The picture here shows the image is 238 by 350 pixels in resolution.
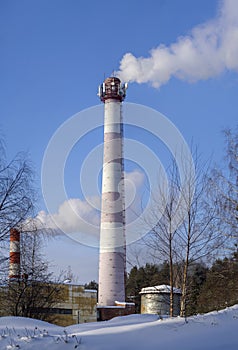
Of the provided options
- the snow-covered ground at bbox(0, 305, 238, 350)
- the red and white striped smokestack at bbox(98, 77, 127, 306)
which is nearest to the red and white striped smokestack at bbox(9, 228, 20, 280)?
the snow-covered ground at bbox(0, 305, 238, 350)

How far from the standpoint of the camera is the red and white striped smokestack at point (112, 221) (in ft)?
96.3

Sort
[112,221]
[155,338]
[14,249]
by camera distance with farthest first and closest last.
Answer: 1. [112,221]
2. [14,249]
3. [155,338]

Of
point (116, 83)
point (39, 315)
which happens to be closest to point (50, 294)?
point (39, 315)

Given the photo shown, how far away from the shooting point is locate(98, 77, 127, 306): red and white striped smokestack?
2934cm

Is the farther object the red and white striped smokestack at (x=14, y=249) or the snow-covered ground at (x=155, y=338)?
the red and white striped smokestack at (x=14, y=249)

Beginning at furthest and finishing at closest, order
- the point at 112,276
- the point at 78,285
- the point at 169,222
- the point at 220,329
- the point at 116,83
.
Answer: the point at 116,83
the point at 112,276
the point at 78,285
the point at 169,222
the point at 220,329

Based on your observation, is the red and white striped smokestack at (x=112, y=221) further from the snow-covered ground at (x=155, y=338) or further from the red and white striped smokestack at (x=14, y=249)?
the snow-covered ground at (x=155, y=338)

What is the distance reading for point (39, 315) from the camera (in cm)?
1720

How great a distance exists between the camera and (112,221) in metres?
29.8

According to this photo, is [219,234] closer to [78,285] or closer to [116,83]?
[78,285]

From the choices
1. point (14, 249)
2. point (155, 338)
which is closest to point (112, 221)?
point (14, 249)

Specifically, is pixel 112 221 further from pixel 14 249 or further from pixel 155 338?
pixel 155 338

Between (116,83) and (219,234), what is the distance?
21228 millimetres

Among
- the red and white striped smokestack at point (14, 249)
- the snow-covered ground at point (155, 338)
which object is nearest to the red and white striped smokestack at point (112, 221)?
the red and white striped smokestack at point (14, 249)
